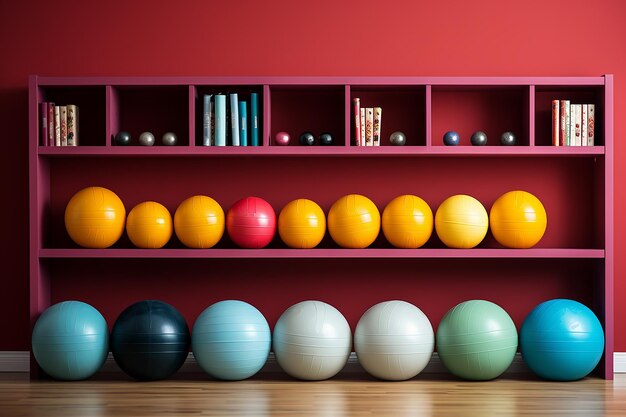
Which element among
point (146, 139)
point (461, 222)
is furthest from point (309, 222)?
point (146, 139)

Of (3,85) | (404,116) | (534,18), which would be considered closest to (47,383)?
(3,85)

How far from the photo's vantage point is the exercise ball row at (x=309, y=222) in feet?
15.5

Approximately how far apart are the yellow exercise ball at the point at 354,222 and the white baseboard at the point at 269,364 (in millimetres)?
800

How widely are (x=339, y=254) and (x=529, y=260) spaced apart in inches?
52.6

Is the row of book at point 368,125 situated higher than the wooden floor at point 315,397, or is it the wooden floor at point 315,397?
the row of book at point 368,125

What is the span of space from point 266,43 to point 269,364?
212 cm

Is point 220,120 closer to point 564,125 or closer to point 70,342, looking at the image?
point 70,342

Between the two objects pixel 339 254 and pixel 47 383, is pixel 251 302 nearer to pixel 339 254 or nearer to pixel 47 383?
pixel 339 254

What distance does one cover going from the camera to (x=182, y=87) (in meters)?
4.92

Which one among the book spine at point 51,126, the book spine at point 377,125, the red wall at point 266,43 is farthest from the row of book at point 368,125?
the book spine at point 51,126

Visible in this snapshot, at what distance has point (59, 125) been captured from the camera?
4863mm

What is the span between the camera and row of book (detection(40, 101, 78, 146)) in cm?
486

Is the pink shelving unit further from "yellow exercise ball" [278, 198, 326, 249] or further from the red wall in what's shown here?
"yellow exercise ball" [278, 198, 326, 249]

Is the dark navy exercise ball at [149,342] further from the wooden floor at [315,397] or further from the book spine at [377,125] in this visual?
the book spine at [377,125]
